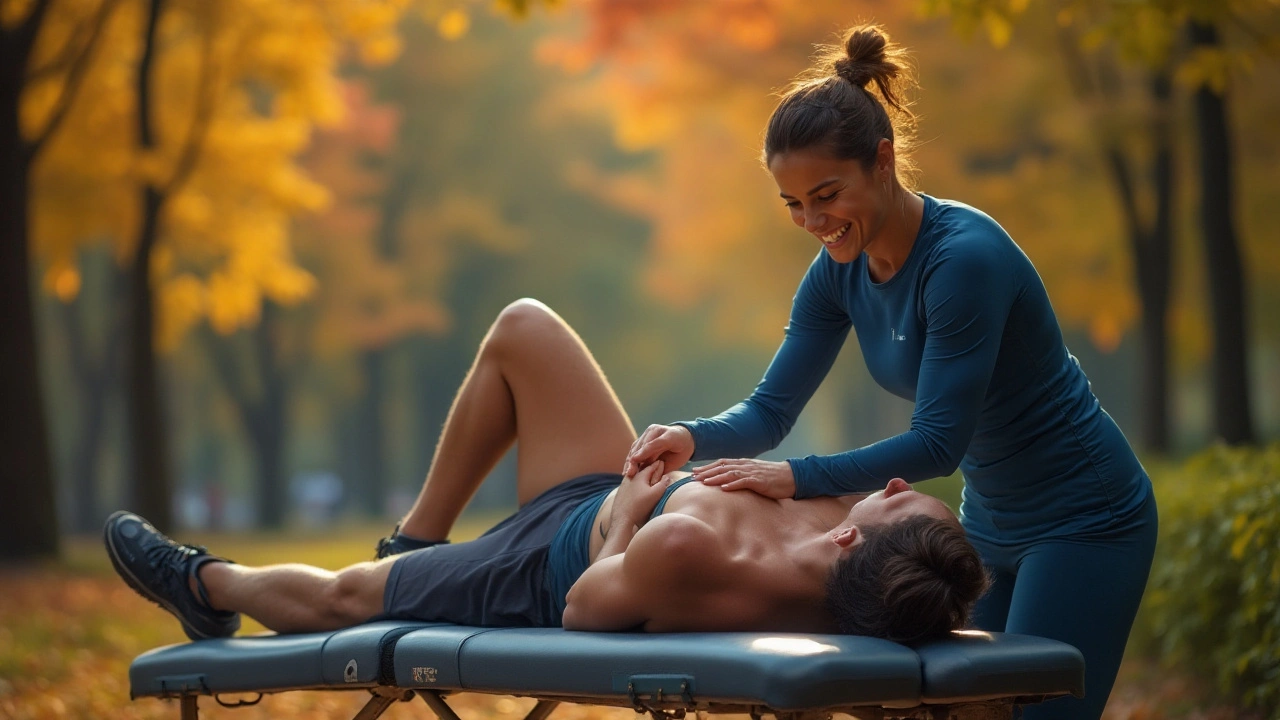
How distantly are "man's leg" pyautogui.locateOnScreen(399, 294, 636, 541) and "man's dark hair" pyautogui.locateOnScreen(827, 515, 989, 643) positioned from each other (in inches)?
46.9

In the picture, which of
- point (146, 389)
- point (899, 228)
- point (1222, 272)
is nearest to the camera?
point (899, 228)

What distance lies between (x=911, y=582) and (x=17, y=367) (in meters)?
8.80

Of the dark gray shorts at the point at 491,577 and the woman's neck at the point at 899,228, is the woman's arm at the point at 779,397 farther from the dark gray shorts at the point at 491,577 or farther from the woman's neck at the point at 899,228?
the dark gray shorts at the point at 491,577

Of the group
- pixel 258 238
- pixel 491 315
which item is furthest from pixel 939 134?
pixel 491 315

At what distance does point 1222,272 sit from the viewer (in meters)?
8.23

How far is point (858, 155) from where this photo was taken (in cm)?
306

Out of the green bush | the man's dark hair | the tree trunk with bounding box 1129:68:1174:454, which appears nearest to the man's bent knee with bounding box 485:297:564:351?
the man's dark hair

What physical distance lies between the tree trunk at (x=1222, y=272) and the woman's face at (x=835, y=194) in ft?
18.4

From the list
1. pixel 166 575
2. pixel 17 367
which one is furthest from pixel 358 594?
pixel 17 367

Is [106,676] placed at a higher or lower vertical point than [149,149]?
lower

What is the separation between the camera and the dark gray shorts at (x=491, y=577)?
3.73m

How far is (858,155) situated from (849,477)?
742 millimetres

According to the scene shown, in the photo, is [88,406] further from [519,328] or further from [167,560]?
[519,328]

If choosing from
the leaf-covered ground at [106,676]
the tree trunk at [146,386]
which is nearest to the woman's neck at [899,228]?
the leaf-covered ground at [106,676]
